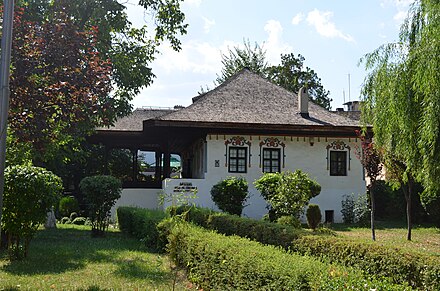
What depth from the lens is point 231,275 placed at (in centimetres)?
642

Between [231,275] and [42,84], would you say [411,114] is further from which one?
[42,84]

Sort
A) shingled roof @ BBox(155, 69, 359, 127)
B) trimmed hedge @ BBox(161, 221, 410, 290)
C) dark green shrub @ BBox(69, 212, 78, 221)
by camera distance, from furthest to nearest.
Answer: dark green shrub @ BBox(69, 212, 78, 221), shingled roof @ BBox(155, 69, 359, 127), trimmed hedge @ BBox(161, 221, 410, 290)

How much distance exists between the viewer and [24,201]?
9422 millimetres

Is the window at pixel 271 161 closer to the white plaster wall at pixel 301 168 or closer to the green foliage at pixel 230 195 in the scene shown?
the white plaster wall at pixel 301 168

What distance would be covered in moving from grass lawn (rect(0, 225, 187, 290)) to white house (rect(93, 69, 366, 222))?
8.21 m

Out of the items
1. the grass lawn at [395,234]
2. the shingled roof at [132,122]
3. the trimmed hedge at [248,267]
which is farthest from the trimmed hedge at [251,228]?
the shingled roof at [132,122]

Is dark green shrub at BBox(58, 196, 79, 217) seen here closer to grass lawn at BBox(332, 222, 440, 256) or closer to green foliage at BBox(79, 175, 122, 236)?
green foliage at BBox(79, 175, 122, 236)

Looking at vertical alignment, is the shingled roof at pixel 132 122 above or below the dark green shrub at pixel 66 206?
above

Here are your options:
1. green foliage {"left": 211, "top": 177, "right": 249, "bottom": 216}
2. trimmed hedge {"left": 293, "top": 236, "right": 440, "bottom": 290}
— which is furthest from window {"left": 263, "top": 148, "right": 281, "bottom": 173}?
trimmed hedge {"left": 293, "top": 236, "right": 440, "bottom": 290}

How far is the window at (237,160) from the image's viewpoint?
68.6ft

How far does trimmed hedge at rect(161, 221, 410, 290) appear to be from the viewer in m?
4.70

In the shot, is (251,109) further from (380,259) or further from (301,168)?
(380,259)

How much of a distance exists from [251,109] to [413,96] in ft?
39.2

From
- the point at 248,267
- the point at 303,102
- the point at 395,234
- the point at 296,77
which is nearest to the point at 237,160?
the point at 303,102
